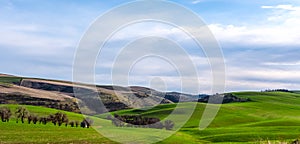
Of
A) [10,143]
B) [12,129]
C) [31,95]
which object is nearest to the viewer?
[10,143]

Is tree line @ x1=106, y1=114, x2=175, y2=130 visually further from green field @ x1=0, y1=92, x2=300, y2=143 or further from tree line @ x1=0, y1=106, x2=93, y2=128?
tree line @ x1=0, y1=106, x2=93, y2=128

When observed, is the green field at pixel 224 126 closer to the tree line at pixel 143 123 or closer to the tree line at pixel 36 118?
the tree line at pixel 143 123

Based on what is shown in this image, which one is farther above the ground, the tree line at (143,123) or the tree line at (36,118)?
the tree line at (36,118)

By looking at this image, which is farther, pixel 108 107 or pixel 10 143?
pixel 108 107

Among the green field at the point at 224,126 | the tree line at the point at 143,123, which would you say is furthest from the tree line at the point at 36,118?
the tree line at the point at 143,123

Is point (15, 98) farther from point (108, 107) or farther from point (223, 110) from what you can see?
point (223, 110)

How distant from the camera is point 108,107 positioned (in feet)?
581

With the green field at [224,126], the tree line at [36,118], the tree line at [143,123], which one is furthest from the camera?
the tree line at [143,123]

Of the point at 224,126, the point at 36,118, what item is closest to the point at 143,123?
the point at 224,126

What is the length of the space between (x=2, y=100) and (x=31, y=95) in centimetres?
1873

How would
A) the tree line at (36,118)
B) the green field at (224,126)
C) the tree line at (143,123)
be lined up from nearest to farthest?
the green field at (224,126)
the tree line at (36,118)
the tree line at (143,123)

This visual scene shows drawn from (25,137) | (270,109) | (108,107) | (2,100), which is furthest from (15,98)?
(25,137)

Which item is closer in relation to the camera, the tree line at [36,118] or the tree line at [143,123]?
the tree line at [36,118]

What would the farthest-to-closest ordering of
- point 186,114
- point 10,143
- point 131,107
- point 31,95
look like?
point 131,107 → point 31,95 → point 186,114 → point 10,143
